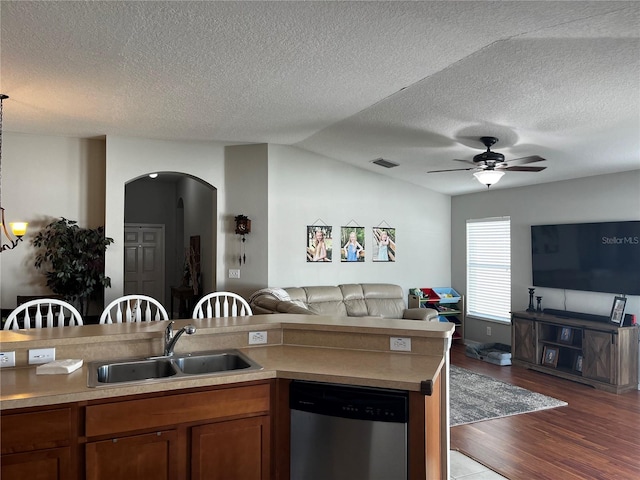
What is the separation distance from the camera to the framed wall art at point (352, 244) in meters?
6.89

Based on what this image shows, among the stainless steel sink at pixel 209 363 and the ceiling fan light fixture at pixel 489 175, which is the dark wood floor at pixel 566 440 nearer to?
the stainless steel sink at pixel 209 363

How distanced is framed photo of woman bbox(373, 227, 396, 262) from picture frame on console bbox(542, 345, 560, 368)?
8.20 feet

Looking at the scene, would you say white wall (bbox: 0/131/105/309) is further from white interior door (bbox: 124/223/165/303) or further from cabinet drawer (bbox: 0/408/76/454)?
cabinet drawer (bbox: 0/408/76/454)

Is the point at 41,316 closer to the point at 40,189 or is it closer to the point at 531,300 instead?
the point at 40,189

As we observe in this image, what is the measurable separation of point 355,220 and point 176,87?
3784 mm

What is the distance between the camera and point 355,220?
7.02 m

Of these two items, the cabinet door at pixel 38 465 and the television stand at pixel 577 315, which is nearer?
the cabinet door at pixel 38 465

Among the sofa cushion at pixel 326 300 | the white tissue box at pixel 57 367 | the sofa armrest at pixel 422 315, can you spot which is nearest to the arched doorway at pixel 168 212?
the sofa cushion at pixel 326 300

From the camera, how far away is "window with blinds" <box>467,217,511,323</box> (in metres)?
6.90

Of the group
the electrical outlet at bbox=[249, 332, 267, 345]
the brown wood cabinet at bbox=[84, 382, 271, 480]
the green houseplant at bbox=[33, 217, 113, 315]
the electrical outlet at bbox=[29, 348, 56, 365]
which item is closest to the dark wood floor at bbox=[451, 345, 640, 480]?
the electrical outlet at bbox=[249, 332, 267, 345]

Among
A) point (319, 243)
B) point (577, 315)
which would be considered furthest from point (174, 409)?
point (577, 315)

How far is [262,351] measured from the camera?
2.70 meters

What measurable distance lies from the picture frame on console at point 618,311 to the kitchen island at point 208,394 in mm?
3470

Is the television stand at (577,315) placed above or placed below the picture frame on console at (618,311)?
below
